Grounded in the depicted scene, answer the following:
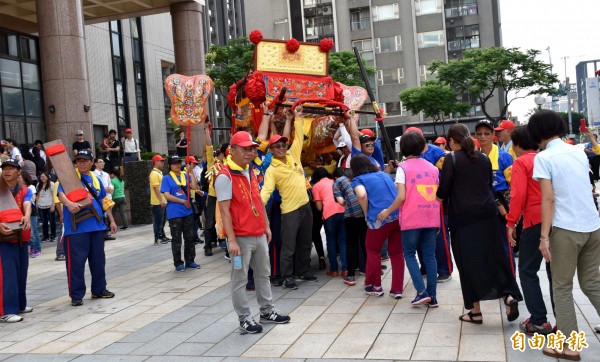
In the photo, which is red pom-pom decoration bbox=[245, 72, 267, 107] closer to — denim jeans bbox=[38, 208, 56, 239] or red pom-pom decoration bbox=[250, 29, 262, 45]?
red pom-pom decoration bbox=[250, 29, 262, 45]

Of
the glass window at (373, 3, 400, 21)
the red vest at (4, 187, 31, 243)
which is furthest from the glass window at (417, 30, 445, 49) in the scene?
the red vest at (4, 187, 31, 243)

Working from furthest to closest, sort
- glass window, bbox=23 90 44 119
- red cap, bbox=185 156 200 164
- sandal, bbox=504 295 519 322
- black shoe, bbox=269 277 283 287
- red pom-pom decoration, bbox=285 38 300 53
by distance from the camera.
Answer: glass window, bbox=23 90 44 119, red cap, bbox=185 156 200 164, red pom-pom decoration, bbox=285 38 300 53, black shoe, bbox=269 277 283 287, sandal, bbox=504 295 519 322

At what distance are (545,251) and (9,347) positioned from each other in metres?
5.18

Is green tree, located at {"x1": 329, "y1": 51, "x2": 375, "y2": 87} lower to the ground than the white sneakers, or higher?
higher

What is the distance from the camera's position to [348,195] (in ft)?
24.8

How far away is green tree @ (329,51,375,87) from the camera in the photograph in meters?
41.2

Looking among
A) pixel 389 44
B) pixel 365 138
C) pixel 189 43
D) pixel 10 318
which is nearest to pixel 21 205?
pixel 10 318

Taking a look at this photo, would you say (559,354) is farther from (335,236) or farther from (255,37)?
(255,37)

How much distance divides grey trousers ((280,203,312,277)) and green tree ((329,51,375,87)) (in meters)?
33.9

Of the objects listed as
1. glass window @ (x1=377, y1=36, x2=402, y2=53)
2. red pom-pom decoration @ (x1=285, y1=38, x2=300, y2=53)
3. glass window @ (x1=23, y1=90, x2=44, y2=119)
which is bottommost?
red pom-pom decoration @ (x1=285, y1=38, x2=300, y2=53)

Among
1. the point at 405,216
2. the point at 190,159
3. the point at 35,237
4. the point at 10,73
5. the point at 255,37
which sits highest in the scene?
the point at 10,73

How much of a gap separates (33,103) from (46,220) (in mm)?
9975

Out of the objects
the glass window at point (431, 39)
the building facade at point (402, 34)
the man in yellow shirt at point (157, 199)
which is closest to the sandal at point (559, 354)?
the man in yellow shirt at point (157, 199)

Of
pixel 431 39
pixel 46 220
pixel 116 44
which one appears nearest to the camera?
pixel 46 220
